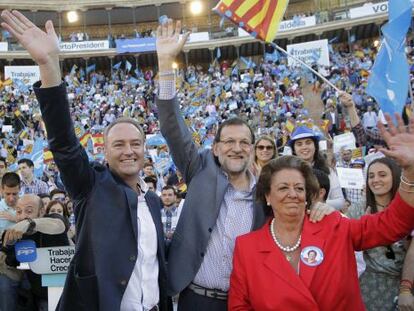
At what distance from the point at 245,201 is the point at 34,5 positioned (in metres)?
32.7

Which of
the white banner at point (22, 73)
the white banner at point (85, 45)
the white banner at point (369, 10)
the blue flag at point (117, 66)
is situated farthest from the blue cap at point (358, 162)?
the white banner at point (85, 45)

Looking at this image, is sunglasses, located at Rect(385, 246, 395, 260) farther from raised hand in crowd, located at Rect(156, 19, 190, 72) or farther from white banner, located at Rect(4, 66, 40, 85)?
white banner, located at Rect(4, 66, 40, 85)

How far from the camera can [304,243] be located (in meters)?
2.55

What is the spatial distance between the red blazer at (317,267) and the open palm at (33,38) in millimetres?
1340

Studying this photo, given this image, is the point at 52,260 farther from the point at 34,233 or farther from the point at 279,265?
the point at 279,265

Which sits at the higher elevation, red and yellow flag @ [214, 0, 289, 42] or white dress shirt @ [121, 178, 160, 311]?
red and yellow flag @ [214, 0, 289, 42]

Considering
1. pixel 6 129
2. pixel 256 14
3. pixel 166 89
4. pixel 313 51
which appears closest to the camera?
pixel 166 89

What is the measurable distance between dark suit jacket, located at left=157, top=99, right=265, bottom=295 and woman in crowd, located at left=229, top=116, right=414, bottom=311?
0.23 metres

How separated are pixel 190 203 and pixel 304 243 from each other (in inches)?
28.0

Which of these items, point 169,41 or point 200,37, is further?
point 200,37

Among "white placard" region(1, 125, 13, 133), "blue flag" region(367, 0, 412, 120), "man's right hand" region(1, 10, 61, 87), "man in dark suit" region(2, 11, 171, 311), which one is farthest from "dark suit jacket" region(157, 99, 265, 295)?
"white placard" region(1, 125, 13, 133)

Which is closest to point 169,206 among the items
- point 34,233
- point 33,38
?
point 34,233

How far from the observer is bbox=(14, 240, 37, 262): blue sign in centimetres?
377

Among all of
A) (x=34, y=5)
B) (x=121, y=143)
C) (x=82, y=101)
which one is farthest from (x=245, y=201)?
(x=34, y=5)
